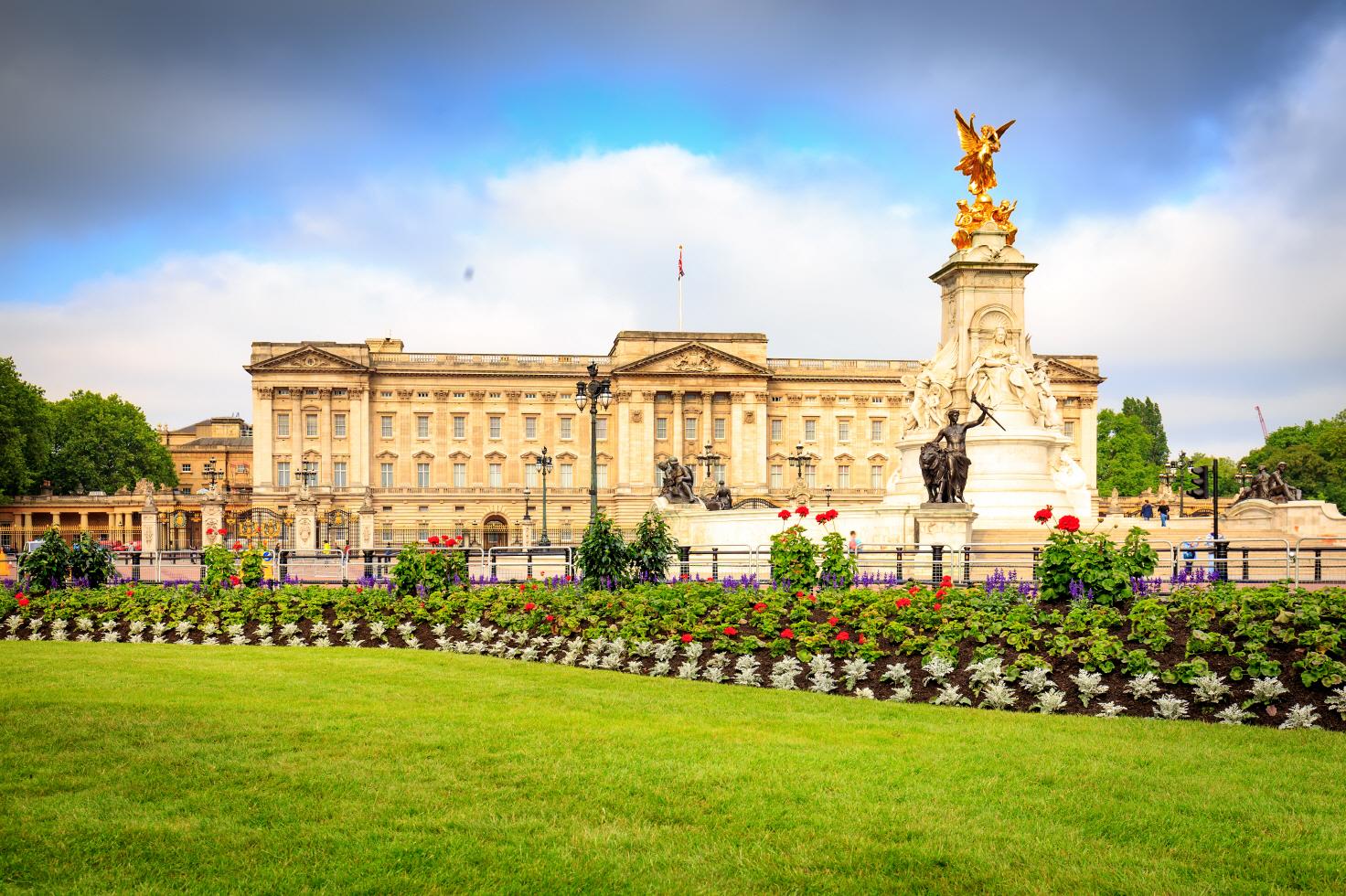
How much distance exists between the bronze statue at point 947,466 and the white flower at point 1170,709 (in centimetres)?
1417

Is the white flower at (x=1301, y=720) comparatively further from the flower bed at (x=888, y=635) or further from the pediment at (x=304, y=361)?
the pediment at (x=304, y=361)

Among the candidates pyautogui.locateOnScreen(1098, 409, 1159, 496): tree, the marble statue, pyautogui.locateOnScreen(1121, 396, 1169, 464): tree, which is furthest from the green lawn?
pyautogui.locateOnScreen(1121, 396, 1169, 464): tree

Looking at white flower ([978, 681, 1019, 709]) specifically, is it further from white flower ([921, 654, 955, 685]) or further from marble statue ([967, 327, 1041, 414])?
marble statue ([967, 327, 1041, 414])

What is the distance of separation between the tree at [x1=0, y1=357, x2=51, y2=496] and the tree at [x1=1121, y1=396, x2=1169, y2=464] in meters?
114

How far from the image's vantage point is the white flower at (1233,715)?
9.38 m

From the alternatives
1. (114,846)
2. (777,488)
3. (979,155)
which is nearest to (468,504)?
(777,488)

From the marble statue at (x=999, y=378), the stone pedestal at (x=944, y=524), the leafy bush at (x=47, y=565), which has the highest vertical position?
the marble statue at (x=999, y=378)

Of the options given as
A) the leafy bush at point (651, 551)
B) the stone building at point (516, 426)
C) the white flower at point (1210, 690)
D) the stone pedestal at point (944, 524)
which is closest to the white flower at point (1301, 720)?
the white flower at point (1210, 690)

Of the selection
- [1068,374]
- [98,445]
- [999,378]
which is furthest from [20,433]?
[1068,374]

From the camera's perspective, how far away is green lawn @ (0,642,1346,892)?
19.3 ft

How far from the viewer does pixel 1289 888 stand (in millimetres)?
5699

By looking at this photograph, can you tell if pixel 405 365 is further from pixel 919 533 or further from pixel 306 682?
pixel 306 682

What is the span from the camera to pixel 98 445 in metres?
96.1

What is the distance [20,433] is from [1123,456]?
97.2 metres
